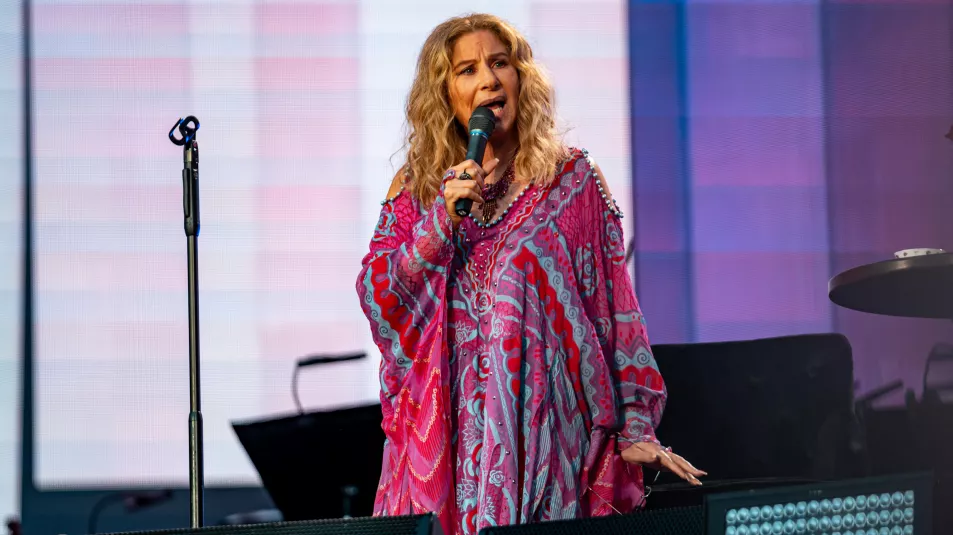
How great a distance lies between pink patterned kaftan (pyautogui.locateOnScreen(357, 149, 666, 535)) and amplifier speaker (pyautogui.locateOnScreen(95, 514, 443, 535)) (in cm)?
64

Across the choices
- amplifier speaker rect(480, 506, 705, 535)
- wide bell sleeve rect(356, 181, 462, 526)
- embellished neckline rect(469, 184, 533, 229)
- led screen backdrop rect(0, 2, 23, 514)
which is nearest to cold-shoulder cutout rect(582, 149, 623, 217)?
embellished neckline rect(469, 184, 533, 229)

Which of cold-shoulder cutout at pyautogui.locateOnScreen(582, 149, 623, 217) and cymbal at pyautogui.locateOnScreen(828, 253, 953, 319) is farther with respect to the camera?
cymbal at pyautogui.locateOnScreen(828, 253, 953, 319)

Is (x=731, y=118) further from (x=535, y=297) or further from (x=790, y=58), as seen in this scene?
(x=535, y=297)

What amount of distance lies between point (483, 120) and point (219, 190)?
1854 millimetres

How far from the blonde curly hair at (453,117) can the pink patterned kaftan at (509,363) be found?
0.14ft

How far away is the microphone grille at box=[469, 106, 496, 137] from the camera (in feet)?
6.06

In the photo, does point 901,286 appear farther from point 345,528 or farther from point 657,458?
point 345,528

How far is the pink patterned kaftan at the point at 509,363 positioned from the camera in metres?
1.78

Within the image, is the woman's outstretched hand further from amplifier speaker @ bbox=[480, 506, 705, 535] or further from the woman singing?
amplifier speaker @ bbox=[480, 506, 705, 535]

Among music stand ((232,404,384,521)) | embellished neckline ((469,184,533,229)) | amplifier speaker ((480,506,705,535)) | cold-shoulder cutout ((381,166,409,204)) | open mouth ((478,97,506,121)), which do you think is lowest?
music stand ((232,404,384,521))

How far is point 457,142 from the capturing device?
203 centimetres

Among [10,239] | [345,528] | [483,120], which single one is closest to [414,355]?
[483,120]

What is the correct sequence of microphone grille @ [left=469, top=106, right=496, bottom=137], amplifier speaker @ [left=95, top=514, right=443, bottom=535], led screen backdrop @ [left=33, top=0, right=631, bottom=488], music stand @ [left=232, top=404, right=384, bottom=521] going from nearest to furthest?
amplifier speaker @ [left=95, top=514, right=443, bottom=535], microphone grille @ [left=469, top=106, right=496, bottom=137], music stand @ [left=232, top=404, right=384, bottom=521], led screen backdrop @ [left=33, top=0, right=631, bottom=488]

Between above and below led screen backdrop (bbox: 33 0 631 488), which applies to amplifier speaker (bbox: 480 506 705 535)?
below
